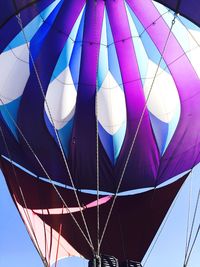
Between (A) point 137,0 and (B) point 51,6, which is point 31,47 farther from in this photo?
(A) point 137,0

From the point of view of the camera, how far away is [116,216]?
32.0 feet

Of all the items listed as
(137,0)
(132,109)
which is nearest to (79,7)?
(137,0)

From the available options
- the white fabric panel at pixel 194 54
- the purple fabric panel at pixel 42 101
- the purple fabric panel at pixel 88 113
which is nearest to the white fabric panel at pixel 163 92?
the white fabric panel at pixel 194 54

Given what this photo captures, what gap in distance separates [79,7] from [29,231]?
399 centimetres

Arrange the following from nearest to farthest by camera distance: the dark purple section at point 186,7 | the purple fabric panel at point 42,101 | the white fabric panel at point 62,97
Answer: the dark purple section at point 186,7
the purple fabric panel at point 42,101
the white fabric panel at point 62,97

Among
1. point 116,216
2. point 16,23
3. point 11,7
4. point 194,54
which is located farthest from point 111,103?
point 11,7

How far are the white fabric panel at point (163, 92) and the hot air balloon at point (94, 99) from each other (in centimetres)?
2

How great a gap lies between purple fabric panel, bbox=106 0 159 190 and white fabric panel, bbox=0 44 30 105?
5.23 ft

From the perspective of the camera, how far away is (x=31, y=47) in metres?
8.53

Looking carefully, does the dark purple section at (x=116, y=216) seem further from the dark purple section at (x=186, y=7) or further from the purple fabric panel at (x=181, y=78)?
the dark purple section at (x=186, y=7)

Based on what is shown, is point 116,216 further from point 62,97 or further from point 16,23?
point 16,23

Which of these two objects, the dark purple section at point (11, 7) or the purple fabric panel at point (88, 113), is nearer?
the dark purple section at point (11, 7)

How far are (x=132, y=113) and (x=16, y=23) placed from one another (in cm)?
247

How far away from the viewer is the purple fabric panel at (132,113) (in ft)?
28.3
